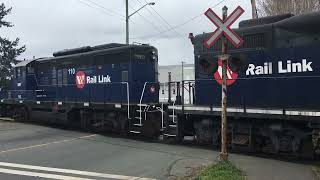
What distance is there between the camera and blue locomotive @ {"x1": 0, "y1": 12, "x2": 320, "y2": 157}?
40.8 ft

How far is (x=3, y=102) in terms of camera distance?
2764 cm

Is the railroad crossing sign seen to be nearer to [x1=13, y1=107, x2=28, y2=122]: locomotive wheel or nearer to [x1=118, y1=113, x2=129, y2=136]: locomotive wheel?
[x1=118, y1=113, x2=129, y2=136]: locomotive wheel

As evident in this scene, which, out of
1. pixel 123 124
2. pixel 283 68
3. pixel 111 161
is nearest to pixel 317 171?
pixel 283 68

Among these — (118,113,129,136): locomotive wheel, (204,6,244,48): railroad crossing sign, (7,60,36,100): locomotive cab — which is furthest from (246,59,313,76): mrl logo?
(7,60,36,100): locomotive cab

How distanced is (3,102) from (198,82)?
16.3 metres

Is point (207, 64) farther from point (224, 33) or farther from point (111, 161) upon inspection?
point (111, 161)

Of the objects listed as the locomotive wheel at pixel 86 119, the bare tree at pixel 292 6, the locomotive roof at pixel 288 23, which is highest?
the bare tree at pixel 292 6

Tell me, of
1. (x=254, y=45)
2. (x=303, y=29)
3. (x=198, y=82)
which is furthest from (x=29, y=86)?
(x=303, y=29)

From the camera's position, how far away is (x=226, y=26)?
1102cm

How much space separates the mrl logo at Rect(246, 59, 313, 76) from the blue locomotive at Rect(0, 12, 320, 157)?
27mm

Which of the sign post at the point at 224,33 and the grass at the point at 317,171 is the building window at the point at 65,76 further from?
the grass at the point at 317,171

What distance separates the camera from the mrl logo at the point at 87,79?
20.0 m

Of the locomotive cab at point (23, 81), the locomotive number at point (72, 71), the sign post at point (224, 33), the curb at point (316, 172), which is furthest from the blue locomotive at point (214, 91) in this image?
the locomotive cab at point (23, 81)

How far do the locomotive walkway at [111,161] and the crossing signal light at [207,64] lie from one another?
2461 millimetres
